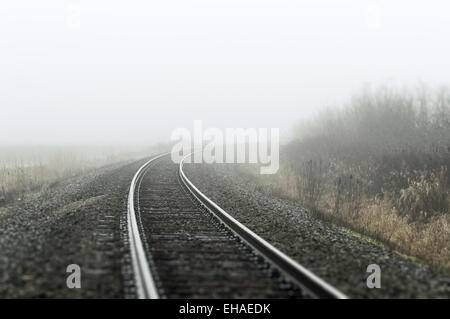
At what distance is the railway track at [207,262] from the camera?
4.20m

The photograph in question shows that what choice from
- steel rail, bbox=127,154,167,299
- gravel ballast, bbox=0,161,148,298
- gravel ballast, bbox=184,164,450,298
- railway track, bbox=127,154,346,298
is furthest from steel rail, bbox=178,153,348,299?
gravel ballast, bbox=0,161,148,298

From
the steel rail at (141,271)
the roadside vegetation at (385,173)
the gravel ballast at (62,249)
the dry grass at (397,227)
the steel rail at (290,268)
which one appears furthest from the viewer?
the roadside vegetation at (385,173)

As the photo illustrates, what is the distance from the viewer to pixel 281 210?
9625mm

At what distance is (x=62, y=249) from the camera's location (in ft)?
18.2

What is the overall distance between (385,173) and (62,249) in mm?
9975

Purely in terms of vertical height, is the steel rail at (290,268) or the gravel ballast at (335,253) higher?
the steel rail at (290,268)

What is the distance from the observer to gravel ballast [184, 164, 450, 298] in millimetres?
4590

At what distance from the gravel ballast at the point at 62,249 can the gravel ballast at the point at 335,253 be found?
8.00 feet

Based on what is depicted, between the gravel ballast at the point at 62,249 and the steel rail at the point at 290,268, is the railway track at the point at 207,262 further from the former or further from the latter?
the gravel ballast at the point at 62,249

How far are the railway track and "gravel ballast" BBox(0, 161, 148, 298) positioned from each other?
0.92 ft

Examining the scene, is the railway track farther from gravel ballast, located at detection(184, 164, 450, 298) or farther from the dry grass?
the dry grass

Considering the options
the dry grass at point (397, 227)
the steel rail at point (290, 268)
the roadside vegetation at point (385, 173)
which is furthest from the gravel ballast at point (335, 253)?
the roadside vegetation at point (385, 173)

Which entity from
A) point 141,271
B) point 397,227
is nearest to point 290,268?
point 141,271
